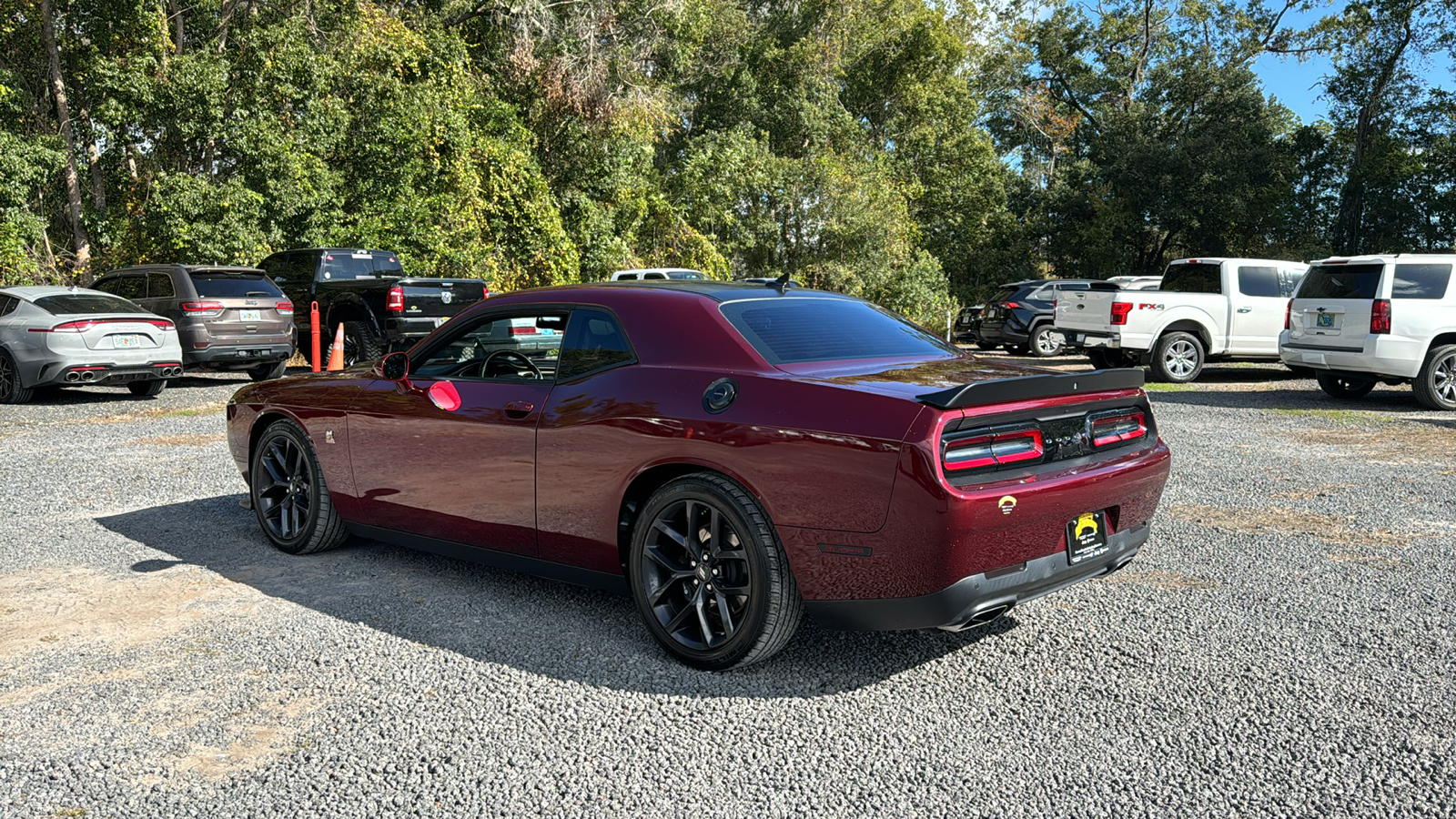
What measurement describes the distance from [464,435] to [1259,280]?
15.0 m

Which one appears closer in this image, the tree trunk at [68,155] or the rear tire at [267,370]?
the rear tire at [267,370]

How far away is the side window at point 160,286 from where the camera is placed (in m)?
14.6

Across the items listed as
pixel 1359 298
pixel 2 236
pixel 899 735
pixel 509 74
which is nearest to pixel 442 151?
pixel 509 74

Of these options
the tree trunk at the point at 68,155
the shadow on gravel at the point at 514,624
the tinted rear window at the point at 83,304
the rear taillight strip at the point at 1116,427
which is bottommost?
the shadow on gravel at the point at 514,624

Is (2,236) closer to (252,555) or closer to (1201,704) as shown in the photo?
(252,555)

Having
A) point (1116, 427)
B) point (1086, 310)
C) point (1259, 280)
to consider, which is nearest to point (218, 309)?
point (1086, 310)

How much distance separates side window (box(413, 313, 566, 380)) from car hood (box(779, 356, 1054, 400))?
4.07ft

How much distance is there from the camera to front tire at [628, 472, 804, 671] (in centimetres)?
378

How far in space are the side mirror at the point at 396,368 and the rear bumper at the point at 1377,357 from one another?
1138 centimetres

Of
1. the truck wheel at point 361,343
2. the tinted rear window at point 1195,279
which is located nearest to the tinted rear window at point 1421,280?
the tinted rear window at point 1195,279

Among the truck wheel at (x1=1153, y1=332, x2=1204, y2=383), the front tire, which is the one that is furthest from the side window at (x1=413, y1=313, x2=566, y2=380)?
the truck wheel at (x1=1153, y1=332, x2=1204, y2=383)

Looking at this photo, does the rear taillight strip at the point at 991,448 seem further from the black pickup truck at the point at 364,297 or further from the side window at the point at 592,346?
the black pickup truck at the point at 364,297

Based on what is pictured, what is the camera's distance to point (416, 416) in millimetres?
5070

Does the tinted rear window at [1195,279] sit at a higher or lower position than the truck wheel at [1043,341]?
higher
